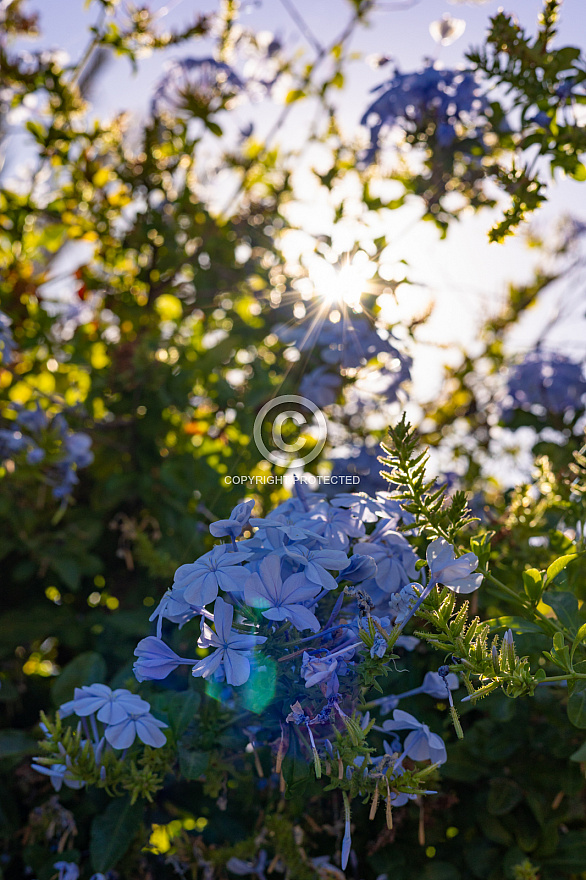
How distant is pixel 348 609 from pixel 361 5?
1.94 metres

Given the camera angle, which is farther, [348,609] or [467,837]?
[467,837]

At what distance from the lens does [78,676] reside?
110 cm

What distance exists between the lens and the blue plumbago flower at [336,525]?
817 mm

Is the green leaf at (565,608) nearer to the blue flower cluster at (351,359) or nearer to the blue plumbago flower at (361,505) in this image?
the blue plumbago flower at (361,505)

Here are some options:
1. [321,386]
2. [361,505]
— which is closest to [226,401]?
[321,386]

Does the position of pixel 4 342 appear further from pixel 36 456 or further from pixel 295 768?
pixel 295 768

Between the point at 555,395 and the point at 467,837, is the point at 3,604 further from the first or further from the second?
the point at 555,395

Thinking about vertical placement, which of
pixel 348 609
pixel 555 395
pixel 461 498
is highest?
pixel 555 395

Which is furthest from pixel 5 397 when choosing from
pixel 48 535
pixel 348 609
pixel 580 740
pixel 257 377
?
pixel 580 740

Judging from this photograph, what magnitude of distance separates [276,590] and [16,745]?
27.4 inches

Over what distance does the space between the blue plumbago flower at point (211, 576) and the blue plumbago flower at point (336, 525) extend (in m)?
0.13

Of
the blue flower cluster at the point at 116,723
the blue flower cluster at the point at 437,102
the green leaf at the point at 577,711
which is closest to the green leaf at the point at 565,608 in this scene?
the green leaf at the point at 577,711

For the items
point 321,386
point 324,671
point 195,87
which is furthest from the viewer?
point 195,87

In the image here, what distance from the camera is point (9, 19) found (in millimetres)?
2189
